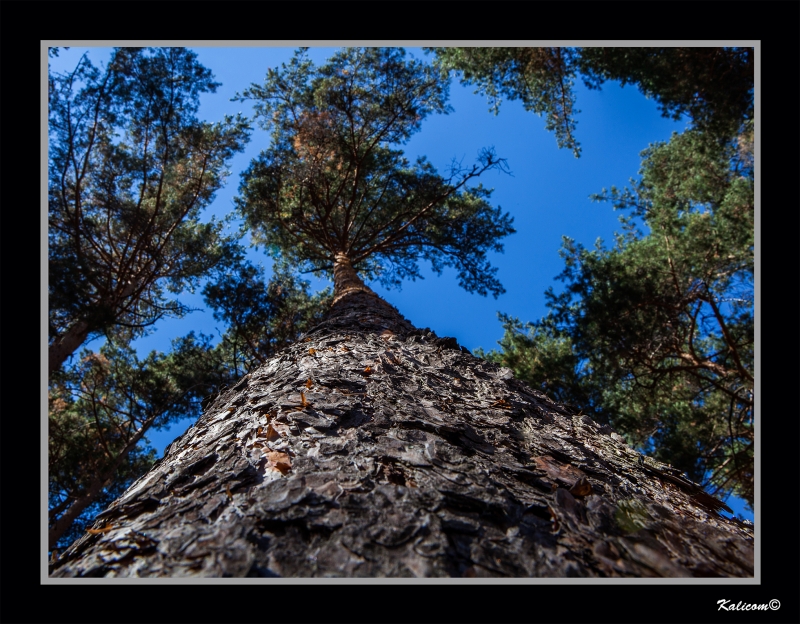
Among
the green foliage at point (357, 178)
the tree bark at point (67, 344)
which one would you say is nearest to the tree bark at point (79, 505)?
the tree bark at point (67, 344)

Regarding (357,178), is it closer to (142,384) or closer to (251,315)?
(251,315)

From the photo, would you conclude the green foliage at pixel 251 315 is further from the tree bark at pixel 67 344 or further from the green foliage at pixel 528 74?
the green foliage at pixel 528 74

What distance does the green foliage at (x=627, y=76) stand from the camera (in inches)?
269

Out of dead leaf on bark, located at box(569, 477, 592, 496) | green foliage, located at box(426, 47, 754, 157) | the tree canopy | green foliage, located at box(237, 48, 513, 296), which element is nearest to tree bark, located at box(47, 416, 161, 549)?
the tree canopy

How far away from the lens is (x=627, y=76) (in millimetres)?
7406

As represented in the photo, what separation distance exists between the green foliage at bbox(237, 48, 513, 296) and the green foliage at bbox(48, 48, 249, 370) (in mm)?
1042

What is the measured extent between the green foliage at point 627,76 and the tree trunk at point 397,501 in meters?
7.10

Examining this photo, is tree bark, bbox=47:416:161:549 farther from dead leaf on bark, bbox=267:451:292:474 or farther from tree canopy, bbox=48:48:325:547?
dead leaf on bark, bbox=267:451:292:474

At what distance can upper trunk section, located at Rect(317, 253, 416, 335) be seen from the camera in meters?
3.58

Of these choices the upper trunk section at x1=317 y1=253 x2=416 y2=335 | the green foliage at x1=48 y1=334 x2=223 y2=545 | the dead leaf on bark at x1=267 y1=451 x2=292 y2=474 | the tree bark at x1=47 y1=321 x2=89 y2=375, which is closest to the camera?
the dead leaf on bark at x1=267 y1=451 x2=292 y2=474
